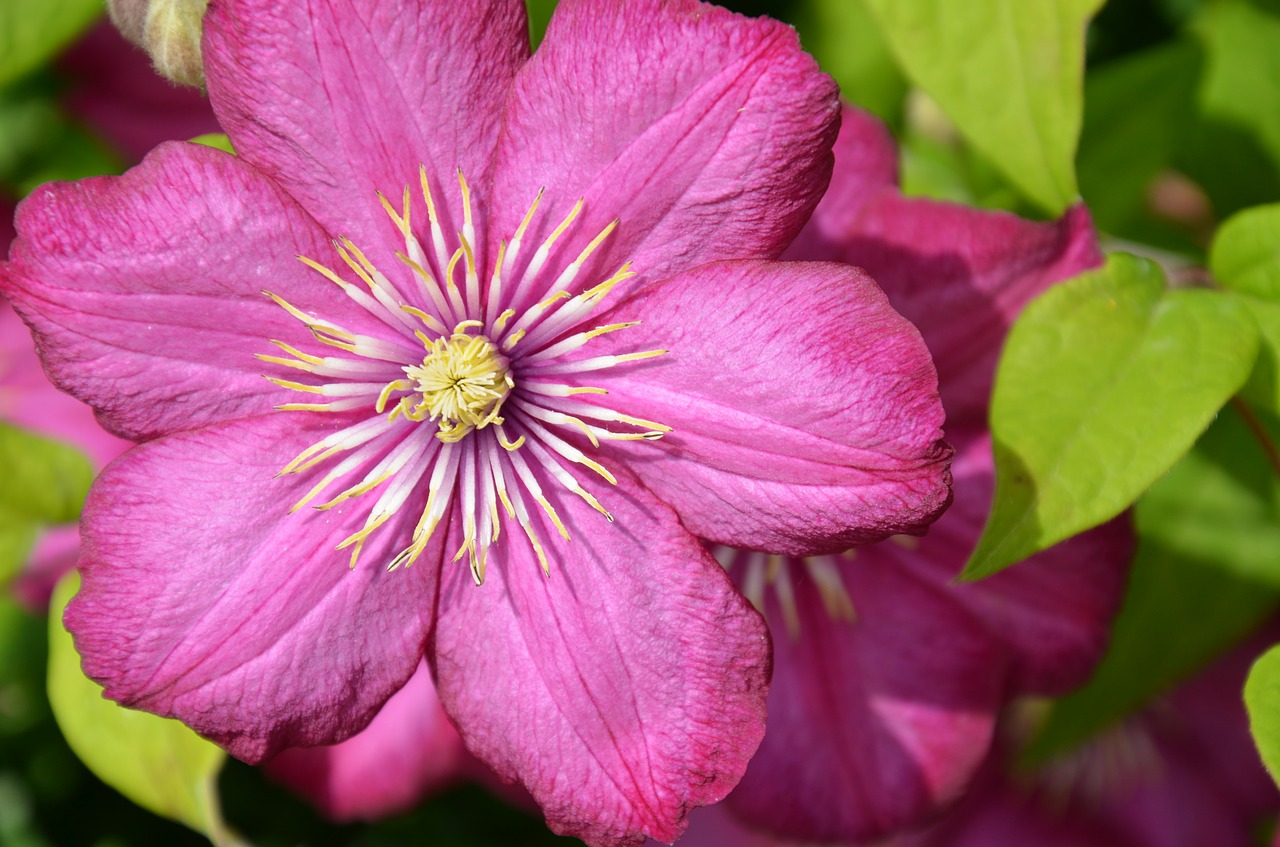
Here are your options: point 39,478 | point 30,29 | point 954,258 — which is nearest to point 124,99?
point 30,29

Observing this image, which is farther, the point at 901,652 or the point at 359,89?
the point at 901,652

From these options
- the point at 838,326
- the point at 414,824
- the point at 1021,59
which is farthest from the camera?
the point at 414,824

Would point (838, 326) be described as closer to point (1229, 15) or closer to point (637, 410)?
point (637, 410)

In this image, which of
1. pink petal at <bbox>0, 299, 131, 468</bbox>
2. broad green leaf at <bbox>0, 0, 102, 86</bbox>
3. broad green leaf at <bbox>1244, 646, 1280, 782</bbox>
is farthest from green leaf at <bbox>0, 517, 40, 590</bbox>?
broad green leaf at <bbox>1244, 646, 1280, 782</bbox>

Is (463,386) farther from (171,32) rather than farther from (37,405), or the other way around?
(37,405)

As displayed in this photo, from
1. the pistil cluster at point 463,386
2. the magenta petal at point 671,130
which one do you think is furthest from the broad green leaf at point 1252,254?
the pistil cluster at point 463,386

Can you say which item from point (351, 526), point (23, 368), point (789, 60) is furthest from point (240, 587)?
point (23, 368)

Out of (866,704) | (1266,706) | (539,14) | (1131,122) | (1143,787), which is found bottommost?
(1143,787)
